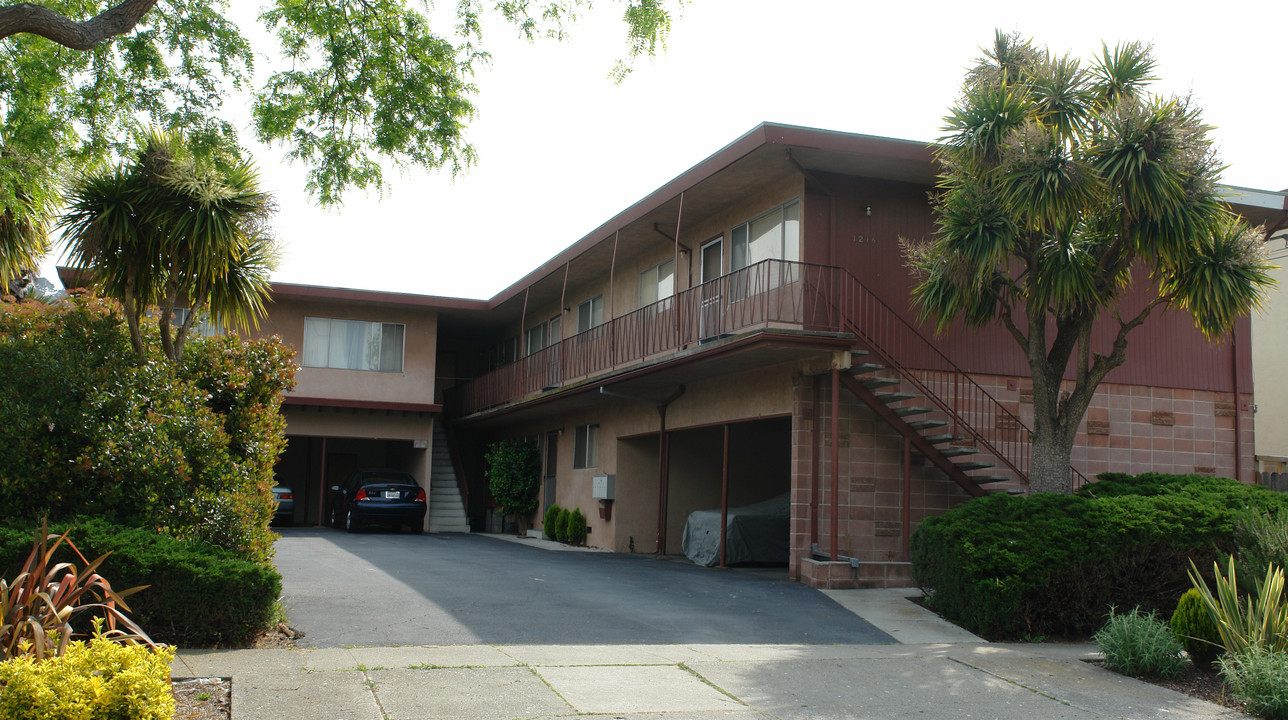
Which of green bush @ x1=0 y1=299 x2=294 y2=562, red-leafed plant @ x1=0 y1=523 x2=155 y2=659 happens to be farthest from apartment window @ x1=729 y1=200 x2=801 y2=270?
red-leafed plant @ x1=0 y1=523 x2=155 y2=659

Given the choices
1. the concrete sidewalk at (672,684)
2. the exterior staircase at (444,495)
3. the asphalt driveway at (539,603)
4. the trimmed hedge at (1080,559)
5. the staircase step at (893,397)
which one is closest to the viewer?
the concrete sidewalk at (672,684)

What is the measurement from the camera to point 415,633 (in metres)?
8.39

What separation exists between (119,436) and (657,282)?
37.0 feet

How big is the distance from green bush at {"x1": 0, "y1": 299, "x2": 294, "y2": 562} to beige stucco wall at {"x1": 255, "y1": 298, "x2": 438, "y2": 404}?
14.2m

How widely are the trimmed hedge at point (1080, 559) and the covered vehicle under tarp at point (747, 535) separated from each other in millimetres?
5460

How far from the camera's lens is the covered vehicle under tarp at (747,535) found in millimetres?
15070

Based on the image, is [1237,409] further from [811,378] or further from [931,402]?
[811,378]

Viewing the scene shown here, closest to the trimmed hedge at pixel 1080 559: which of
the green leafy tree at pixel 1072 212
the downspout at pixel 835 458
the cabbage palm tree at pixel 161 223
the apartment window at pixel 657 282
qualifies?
the green leafy tree at pixel 1072 212

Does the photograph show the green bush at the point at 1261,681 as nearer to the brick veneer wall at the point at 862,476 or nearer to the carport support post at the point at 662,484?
the brick veneer wall at the point at 862,476

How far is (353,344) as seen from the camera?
934 inches

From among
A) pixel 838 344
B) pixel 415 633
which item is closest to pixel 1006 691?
pixel 415 633

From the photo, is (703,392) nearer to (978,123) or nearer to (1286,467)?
(978,123)

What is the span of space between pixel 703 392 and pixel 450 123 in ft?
22.9

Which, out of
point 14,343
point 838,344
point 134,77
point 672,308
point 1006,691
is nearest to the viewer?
point 1006,691
